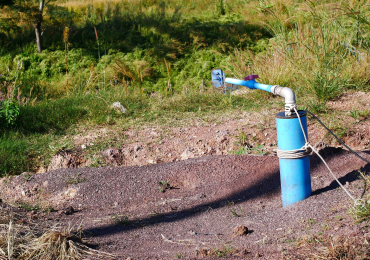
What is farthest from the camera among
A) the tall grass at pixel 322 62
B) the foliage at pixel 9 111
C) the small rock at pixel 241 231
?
the foliage at pixel 9 111

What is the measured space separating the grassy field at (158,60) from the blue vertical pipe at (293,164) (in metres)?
1.99

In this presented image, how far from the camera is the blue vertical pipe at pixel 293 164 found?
2381 mm

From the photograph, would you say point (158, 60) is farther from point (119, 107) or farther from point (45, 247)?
point (45, 247)

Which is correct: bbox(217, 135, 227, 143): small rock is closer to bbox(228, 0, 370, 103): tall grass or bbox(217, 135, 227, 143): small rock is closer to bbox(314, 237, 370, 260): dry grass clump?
bbox(228, 0, 370, 103): tall grass

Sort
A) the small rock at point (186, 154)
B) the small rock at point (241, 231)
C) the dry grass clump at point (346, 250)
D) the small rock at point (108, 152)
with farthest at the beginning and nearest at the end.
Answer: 1. the small rock at point (108, 152)
2. the small rock at point (186, 154)
3. the small rock at point (241, 231)
4. the dry grass clump at point (346, 250)

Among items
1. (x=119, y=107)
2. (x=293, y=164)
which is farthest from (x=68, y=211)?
(x=119, y=107)

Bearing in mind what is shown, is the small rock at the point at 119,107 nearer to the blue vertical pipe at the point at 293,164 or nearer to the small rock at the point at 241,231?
the blue vertical pipe at the point at 293,164

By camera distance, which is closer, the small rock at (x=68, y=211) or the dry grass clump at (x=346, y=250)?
the dry grass clump at (x=346, y=250)

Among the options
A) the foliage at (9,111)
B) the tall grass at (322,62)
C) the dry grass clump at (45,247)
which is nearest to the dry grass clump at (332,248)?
the dry grass clump at (45,247)

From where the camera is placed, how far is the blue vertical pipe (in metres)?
2.38

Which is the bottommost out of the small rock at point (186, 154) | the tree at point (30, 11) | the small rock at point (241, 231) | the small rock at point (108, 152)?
the small rock at point (186, 154)

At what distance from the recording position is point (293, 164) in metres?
2.44

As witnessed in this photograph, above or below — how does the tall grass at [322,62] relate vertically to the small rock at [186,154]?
above

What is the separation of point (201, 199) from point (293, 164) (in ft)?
3.09
